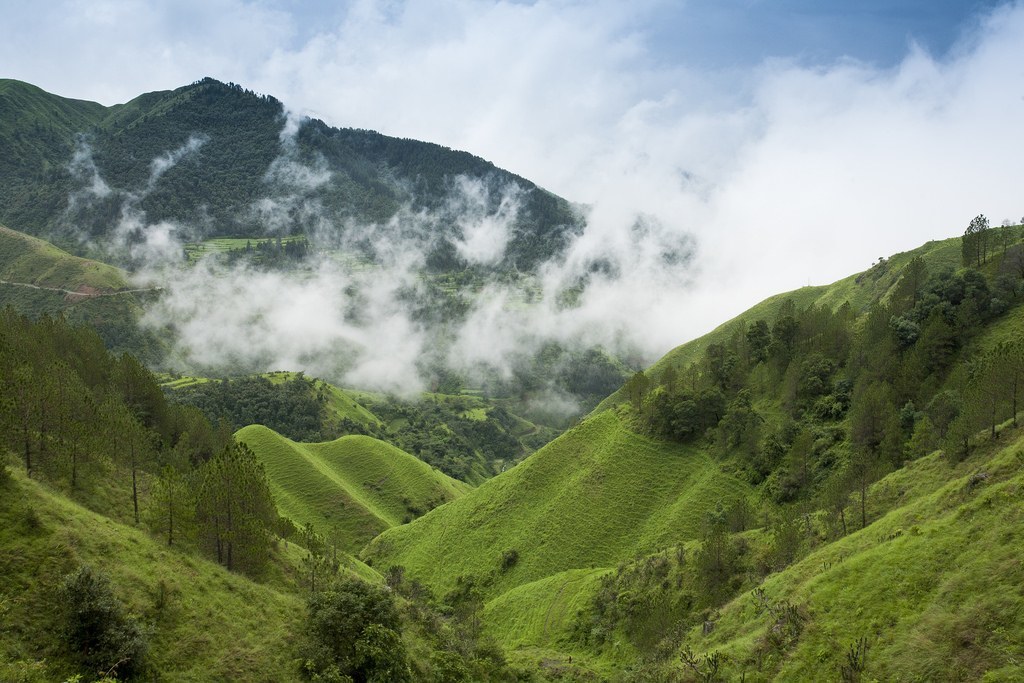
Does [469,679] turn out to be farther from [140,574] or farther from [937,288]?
[937,288]

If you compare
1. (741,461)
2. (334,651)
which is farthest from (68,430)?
(741,461)

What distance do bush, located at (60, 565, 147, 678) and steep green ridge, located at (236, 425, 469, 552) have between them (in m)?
97.1

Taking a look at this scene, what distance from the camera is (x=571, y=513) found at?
379 feet

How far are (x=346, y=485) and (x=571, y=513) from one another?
83.4 metres

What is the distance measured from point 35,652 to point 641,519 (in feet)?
290

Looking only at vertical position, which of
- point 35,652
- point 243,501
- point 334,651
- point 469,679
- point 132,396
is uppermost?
point 132,396

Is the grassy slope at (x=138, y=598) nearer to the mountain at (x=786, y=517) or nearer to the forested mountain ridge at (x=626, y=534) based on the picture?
the forested mountain ridge at (x=626, y=534)

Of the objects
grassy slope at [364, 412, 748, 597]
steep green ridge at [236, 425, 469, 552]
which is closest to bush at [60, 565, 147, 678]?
grassy slope at [364, 412, 748, 597]

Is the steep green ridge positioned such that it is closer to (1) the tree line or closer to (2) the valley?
(2) the valley

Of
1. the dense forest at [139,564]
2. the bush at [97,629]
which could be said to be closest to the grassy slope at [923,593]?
the dense forest at [139,564]

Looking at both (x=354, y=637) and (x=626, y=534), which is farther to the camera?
(x=626, y=534)

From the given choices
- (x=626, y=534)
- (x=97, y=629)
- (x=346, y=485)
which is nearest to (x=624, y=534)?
(x=626, y=534)

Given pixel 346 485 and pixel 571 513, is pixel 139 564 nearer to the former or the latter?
pixel 571 513

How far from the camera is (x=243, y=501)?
6794cm
